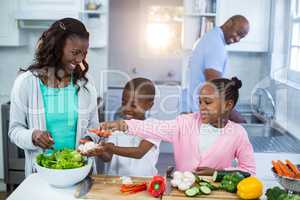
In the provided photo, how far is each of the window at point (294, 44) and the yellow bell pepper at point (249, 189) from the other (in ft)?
4.41

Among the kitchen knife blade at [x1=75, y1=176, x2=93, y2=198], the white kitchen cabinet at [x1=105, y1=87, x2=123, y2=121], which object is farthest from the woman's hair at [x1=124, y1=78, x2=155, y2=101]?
the white kitchen cabinet at [x1=105, y1=87, x2=123, y2=121]

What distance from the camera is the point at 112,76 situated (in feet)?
15.4

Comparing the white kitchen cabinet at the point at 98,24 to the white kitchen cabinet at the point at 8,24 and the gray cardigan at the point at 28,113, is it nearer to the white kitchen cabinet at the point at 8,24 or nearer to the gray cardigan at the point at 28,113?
the white kitchen cabinet at the point at 8,24

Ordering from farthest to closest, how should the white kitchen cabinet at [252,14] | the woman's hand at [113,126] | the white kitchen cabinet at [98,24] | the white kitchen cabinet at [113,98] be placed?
the white kitchen cabinet at [113,98] < the white kitchen cabinet at [98,24] < the white kitchen cabinet at [252,14] < the woman's hand at [113,126]

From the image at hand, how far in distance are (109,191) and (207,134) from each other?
476mm

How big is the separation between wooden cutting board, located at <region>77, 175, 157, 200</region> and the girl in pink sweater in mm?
197

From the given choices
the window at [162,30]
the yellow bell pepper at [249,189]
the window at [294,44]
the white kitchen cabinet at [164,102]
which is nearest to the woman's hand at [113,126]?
the yellow bell pepper at [249,189]

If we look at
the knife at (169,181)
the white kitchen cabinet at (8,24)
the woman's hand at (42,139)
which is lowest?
the knife at (169,181)

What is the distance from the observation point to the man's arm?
1563mm

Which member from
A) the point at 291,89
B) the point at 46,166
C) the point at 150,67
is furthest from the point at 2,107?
the point at 150,67

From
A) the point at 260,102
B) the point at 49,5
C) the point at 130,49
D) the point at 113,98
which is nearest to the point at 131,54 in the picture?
the point at 130,49

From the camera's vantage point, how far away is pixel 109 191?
4.28ft

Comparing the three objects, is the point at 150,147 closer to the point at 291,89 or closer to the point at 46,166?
the point at 46,166

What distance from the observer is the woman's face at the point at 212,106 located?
157 cm
